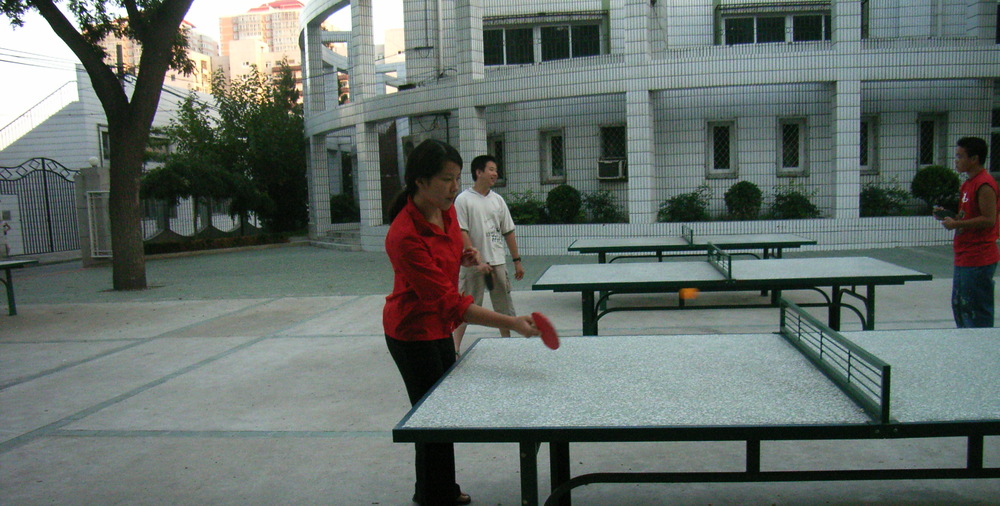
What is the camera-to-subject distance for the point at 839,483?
340 centimetres

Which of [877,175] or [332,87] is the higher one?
[332,87]

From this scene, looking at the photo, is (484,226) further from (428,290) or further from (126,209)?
(126,209)

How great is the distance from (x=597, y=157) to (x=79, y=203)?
12869 millimetres

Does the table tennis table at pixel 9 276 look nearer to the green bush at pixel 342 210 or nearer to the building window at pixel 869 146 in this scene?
the building window at pixel 869 146

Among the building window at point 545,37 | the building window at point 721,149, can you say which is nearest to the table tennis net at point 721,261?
the building window at point 721,149

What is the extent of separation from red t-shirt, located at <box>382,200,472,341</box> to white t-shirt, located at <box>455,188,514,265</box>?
8.82ft

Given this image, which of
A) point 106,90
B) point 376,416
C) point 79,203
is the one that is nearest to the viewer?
point 376,416

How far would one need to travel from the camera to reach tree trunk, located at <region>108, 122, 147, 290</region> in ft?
39.0

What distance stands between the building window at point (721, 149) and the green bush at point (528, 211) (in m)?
3.67

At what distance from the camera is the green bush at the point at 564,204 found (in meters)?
14.9

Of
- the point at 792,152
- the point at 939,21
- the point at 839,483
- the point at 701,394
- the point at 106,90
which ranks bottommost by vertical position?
the point at 839,483

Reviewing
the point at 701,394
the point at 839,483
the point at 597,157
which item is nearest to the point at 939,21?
the point at 597,157

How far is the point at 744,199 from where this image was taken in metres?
14.2

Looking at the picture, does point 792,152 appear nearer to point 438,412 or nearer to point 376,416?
point 376,416
